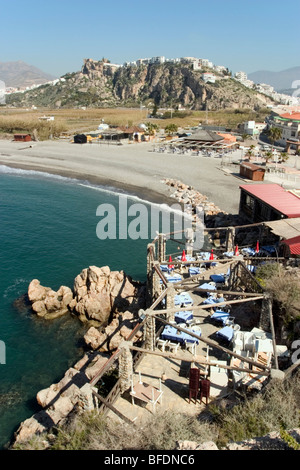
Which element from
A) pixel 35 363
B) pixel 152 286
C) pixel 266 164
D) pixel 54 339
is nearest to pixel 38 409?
pixel 35 363

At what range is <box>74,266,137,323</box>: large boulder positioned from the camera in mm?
18038

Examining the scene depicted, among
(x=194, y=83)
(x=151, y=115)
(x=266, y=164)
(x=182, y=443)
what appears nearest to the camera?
(x=182, y=443)

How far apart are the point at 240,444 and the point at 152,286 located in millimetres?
9028

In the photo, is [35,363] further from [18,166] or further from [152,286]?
[18,166]

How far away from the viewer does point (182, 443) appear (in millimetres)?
6082

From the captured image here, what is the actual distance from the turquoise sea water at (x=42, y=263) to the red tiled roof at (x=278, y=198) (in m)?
9.45

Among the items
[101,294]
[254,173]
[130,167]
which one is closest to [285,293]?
[101,294]

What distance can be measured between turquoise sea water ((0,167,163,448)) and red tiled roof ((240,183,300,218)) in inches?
372

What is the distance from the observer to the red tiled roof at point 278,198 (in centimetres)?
2095

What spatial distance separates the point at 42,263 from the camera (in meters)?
24.2

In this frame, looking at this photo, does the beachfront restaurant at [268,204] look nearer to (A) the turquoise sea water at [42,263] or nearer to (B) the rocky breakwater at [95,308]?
(A) the turquoise sea water at [42,263]

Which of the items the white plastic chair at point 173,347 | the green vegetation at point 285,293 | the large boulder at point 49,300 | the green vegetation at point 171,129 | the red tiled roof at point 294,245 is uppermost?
the green vegetation at point 171,129

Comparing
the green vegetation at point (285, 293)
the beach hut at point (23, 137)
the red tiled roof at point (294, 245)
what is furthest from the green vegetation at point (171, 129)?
the green vegetation at point (285, 293)

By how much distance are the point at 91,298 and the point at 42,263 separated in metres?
7.63
